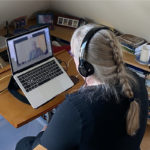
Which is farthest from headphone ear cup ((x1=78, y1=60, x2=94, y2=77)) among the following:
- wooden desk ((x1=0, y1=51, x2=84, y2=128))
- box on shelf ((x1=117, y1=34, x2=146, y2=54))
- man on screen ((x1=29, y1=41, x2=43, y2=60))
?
box on shelf ((x1=117, y1=34, x2=146, y2=54))

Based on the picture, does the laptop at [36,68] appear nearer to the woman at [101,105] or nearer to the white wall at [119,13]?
the woman at [101,105]

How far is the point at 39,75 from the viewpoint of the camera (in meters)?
1.45

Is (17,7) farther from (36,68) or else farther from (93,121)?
(93,121)

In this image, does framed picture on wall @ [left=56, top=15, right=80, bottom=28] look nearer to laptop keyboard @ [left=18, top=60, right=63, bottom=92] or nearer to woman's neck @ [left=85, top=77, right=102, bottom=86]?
laptop keyboard @ [left=18, top=60, right=63, bottom=92]

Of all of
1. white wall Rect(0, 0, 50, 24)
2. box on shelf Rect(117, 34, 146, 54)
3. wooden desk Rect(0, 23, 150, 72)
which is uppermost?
white wall Rect(0, 0, 50, 24)

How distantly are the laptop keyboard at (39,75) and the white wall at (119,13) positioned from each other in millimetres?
912

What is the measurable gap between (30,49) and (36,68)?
131 millimetres

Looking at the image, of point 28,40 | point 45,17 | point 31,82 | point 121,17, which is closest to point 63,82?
point 31,82

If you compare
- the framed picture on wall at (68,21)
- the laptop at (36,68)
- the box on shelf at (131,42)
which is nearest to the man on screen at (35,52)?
the laptop at (36,68)

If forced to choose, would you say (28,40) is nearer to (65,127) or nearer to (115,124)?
(65,127)

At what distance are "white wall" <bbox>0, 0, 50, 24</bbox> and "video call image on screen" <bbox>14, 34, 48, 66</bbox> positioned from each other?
3.22 feet

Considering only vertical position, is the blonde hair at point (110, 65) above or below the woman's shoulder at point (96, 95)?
above

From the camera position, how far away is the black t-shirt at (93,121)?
85 centimetres

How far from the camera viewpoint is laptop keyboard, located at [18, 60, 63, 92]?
1.38 metres
